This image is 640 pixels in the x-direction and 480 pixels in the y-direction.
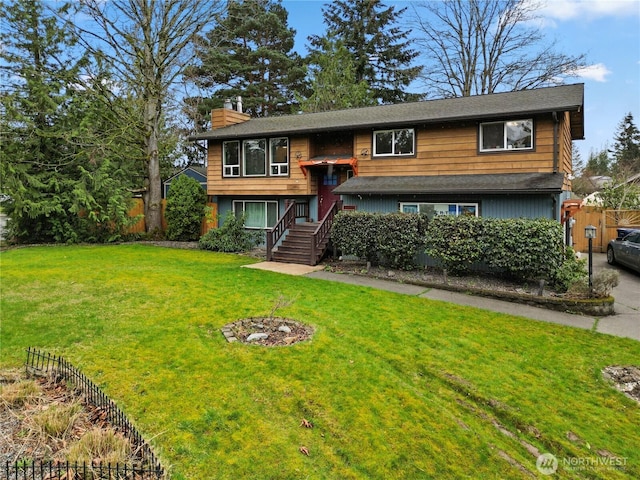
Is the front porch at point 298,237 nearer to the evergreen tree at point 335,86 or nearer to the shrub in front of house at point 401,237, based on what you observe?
the shrub in front of house at point 401,237

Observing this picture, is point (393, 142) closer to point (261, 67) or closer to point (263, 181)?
point (263, 181)

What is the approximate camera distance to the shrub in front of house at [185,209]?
17047mm

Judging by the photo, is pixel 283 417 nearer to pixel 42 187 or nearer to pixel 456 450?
pixel 456 450

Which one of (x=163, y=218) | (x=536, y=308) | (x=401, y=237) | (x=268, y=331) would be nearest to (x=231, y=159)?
(x=163, y=218)

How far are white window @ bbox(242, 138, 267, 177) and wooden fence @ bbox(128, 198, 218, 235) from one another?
2378mm

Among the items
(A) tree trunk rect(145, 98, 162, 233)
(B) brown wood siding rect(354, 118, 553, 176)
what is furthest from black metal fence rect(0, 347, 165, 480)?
(A) tree trunk rect(145, 98, 162, 233)

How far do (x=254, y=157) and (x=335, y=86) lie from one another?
11978 millimetres

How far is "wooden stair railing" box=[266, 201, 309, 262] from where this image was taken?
1337 centimetres

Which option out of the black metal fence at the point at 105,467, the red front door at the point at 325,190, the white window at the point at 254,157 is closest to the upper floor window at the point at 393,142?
the red front door at the point at 325,190

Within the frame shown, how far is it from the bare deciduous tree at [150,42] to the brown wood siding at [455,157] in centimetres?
988

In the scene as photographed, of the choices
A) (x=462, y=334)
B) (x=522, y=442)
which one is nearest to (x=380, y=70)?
(x=462, y=334)

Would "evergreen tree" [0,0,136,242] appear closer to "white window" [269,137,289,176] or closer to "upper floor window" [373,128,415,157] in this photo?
"white window" [269,137,289,176]

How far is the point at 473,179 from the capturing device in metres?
11.5

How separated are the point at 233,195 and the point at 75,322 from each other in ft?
34.8
